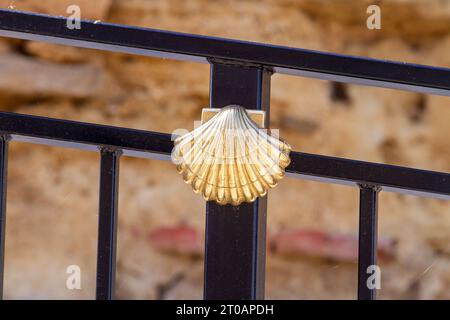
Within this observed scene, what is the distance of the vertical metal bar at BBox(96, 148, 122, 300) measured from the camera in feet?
1.67

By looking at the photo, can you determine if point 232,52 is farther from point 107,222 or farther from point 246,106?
point 107,222

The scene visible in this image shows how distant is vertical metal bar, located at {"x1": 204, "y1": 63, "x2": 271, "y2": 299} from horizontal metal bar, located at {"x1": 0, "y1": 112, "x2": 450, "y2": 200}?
0.15 feet

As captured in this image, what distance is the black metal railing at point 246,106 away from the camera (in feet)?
1.49

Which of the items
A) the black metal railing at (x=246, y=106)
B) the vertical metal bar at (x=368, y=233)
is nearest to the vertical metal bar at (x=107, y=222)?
the black metal railing at (x=246, y=106)

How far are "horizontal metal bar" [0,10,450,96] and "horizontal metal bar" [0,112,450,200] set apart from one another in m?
0.05

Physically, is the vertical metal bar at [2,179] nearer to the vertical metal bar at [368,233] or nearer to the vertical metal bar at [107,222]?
the vertical metal bar at [107,222]

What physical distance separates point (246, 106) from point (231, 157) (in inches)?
1.5

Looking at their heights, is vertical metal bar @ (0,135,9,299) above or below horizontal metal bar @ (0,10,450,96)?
below

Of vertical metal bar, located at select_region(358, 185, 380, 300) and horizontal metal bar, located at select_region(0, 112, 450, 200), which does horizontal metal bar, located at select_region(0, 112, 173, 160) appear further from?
vertical metal bar, located at select_region(358, 185, 380, 300)

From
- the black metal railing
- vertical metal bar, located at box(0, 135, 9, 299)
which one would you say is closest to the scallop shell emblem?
the black metal railing

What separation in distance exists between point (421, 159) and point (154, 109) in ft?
3.25

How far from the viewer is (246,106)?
47 centimetres

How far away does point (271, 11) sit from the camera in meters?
2.51
